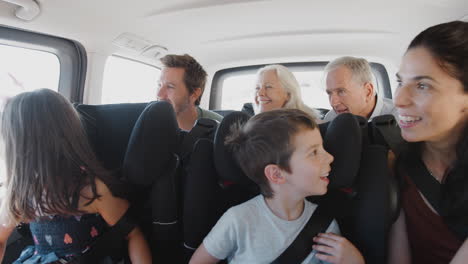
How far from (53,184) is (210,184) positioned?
23.0 inches

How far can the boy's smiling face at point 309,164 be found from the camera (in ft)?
2.98

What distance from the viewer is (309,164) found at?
91cm

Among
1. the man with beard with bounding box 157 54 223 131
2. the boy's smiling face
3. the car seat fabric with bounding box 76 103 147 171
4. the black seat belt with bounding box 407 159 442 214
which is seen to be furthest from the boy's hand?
the man with beard with bounding box 157 54 223 131

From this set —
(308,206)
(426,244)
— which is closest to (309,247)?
(308,206)

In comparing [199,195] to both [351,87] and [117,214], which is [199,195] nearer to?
[117,214]

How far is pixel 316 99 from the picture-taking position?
2.90m

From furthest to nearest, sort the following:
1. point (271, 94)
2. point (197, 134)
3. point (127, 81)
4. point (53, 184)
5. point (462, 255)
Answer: point (127, 81), point (271, 94), point (197, 134), point (53, 184), point (462, 255)

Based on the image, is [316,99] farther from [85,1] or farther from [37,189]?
[37,189]

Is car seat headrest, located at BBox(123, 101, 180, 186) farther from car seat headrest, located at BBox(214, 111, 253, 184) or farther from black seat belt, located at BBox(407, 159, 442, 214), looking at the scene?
black seat belt, located at BBox(407, 159, 442, 214)

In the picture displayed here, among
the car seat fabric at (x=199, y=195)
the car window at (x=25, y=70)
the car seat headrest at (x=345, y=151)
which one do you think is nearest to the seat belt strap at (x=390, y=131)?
the car seat headrest at (x=345, y=151)

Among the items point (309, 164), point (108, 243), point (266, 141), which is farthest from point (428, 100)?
point (108, 243)

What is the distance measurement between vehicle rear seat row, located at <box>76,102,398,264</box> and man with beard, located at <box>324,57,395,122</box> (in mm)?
746

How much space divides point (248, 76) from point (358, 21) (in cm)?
138

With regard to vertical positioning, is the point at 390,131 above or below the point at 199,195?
above
